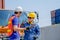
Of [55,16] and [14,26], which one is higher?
[55,16]

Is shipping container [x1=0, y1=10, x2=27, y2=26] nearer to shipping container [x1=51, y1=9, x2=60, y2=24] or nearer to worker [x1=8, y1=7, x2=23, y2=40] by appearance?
shipping container [x1=51, y1=9, x2=60, y2=24]

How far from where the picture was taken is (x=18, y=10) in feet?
12.5

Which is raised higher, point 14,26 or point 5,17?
point 5,17

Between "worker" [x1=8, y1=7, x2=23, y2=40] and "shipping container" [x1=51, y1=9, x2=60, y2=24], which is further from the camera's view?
"shipping container" [x1=51, y1=9, x2=60, y2=24]

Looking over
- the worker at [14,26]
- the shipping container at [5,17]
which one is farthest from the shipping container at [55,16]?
the worker at [14,26]

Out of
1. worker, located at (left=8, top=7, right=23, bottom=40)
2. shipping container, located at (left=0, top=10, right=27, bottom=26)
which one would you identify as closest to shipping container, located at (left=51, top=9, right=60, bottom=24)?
shipping container, located at (left=0, top=10, right=27, bottom=26)

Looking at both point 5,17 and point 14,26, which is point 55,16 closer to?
point 5,17

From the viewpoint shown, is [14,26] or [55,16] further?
[55,16]

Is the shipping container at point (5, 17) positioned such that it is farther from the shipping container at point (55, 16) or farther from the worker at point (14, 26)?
the worker at point (14, 26)

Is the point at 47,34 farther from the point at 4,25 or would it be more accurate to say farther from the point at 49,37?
the point at 4,25

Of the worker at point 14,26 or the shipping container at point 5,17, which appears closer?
the worker at point 14,26

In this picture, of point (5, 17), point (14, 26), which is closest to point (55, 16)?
point (5, 17)

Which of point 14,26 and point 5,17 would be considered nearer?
point 14,26

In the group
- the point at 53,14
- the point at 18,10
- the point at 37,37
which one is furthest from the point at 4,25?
the point at 18,10
